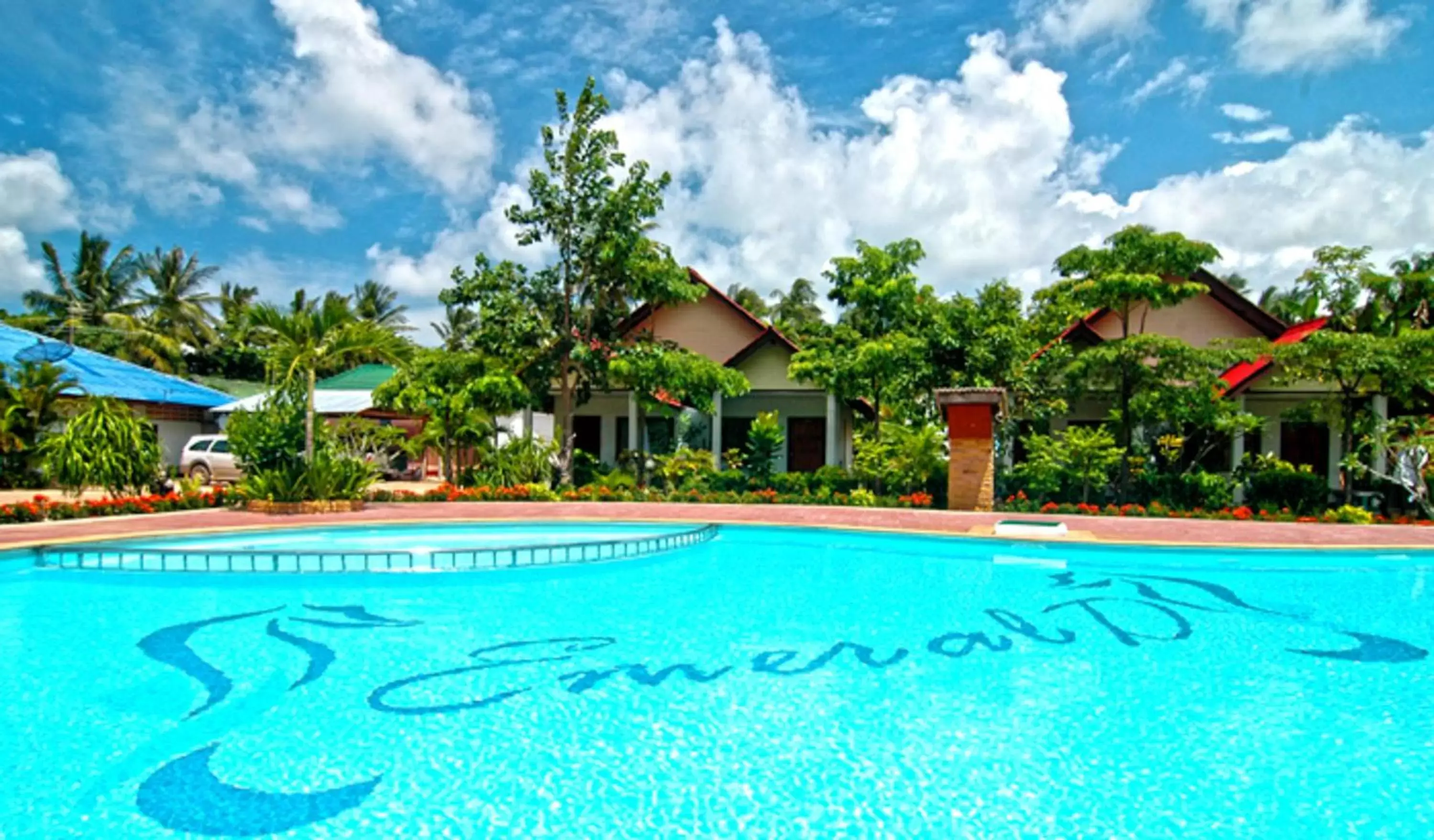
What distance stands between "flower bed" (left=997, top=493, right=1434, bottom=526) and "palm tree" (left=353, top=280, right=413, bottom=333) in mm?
35495

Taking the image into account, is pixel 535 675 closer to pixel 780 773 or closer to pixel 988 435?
pixel 780 773

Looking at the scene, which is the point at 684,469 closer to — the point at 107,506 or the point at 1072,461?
the point at 1072,461

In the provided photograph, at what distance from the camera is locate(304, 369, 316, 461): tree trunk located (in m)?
14.6

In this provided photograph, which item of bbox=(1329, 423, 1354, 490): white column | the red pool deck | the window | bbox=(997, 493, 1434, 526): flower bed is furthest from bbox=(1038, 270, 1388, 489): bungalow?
the window

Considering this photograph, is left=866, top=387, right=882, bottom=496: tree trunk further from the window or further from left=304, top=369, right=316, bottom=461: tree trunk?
left=304, top=369, right=316, bottom=461: tree trunk

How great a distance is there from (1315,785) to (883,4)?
38.3ft

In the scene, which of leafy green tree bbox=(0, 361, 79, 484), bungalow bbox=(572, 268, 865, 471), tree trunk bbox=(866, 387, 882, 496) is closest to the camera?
leafy green tree bbox=(0, 361, 79, 484)

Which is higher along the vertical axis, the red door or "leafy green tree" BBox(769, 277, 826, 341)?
"leafy green tree" BBox(769, 277, 826, 341)

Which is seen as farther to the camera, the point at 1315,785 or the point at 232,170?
the point at 232,170

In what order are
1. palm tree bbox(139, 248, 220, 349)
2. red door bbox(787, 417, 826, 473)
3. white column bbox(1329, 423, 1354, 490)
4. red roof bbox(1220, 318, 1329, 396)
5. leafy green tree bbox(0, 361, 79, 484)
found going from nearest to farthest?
leafy green tree bbox(0, 361, 79, 484) < red roof bbox(1220, 318, 1329, 396) < white column bbox(1329, 423, 1354, 490) < red door bbox(787, 417, 826, 473) < palm tree bbox(139, 248, 220, 349)

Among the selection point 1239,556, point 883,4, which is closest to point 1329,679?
point 1239,556

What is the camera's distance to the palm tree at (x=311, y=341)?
14.5 metres

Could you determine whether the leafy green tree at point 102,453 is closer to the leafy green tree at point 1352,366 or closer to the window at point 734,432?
the window at point 734,432

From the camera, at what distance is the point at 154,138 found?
15.8 meters
